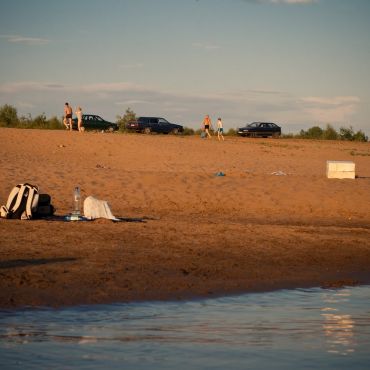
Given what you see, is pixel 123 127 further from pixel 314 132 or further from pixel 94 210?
pixel 94 210

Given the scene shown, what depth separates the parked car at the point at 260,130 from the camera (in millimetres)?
57094

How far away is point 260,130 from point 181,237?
137 ft

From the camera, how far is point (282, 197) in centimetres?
2311

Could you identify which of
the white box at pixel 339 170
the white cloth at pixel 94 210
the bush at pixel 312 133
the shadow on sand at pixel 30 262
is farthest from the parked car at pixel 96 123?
the shadow on sand at pixel 30 262

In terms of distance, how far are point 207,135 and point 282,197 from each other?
28495 millimetres

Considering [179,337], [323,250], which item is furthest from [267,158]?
[179,337]

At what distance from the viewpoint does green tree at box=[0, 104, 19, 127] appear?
175 feet

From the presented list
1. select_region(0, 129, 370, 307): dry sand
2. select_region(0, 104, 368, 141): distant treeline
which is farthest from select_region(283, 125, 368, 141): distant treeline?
select_region(0, 129, 370, 307): dry sand

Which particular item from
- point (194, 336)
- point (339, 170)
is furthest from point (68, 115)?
point (194, 336)

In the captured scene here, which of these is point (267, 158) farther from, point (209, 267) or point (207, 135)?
point (209, 267)

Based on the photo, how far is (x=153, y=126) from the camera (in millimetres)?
54469

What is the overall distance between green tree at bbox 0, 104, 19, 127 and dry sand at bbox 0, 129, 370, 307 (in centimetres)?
2189

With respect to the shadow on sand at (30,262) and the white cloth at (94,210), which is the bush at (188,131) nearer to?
the white cloth at (94,210)

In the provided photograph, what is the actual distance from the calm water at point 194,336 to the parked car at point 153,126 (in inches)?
1666
